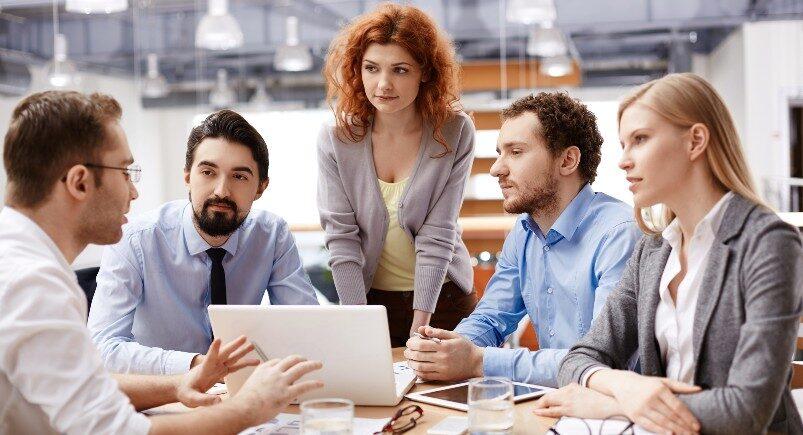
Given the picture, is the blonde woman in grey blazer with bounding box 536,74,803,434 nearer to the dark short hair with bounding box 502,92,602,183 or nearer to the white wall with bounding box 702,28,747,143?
the dark short hair with bounding box 502,92,602,183

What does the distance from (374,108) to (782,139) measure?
14.5 ft

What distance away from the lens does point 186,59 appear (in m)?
6.03

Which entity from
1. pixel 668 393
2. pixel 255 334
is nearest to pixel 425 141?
pixel 255 334

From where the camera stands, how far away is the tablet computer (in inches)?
66.0

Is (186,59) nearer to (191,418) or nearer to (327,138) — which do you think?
(327,138)

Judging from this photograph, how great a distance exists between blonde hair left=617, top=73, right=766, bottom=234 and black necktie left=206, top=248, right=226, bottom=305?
1.20m

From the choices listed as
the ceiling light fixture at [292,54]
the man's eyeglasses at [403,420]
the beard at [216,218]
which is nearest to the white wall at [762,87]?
the ceiling light fixture at [292,54]

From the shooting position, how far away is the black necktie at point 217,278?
2279 mm

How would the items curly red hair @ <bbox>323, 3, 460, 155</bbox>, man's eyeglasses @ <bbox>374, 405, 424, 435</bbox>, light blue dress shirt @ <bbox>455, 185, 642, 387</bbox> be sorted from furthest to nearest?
curly red hair @ <bbox>323, 3, 460, 155</bbox> → light blue dress shirt @ <bbox>455, 185, 642, 387</bbox> → man's eyeglasses @ <bbox>374, 405, 424, 435</bbox>

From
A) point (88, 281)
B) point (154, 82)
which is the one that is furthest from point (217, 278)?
point (154, 82)

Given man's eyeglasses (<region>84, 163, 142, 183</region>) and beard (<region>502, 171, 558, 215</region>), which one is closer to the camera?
man's eyeglasses (<region>84, 163, 142, 183</region>)

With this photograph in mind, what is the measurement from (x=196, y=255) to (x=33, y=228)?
0.92 metres

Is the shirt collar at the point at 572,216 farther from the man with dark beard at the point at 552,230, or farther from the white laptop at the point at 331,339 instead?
the white laptop at the point at 331,339

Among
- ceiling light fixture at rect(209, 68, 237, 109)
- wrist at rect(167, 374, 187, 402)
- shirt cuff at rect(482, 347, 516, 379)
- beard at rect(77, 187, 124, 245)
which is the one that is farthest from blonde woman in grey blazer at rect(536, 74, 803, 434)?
ceiling light fixture at rect(209, 68, 237, 109)
